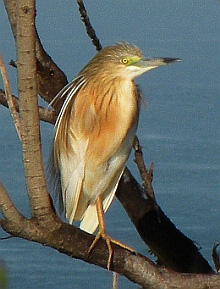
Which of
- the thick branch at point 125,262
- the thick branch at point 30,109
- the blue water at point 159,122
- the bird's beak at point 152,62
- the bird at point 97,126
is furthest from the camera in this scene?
the blue water at point 159,122

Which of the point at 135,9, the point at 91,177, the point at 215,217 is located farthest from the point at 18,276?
the point at 135,9

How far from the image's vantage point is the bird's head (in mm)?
1353

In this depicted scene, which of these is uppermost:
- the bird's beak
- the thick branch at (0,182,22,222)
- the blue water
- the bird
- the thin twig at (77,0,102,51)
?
the thin twig at (77,0,102,51)

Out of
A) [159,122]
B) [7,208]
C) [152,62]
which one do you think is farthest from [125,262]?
[159,122]

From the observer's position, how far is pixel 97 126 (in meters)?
1.45

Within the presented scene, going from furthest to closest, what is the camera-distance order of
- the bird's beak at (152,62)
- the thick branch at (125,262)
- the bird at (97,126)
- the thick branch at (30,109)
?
the bird at (97,126) → the bird's beak at (152,62) → the thick branch at (125,262) → the thick branch at (30,109)

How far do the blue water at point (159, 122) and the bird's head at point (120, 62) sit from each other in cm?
60

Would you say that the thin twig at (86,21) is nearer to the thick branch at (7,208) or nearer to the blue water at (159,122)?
the thick branch at (7,208)

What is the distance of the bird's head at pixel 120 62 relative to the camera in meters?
1.35

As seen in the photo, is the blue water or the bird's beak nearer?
the bird's beak

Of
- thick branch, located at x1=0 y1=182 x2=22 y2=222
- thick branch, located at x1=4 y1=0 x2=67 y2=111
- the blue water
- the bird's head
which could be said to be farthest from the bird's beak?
the blue water

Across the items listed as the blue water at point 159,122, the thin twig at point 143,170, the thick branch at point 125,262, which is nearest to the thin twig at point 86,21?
the thin twig at point 143,170

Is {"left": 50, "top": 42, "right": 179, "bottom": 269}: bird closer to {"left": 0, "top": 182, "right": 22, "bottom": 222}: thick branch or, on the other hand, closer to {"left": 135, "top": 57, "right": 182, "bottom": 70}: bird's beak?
{"left": 135, "top": 57, "right": 182, "bottom": 70}: bird's beak

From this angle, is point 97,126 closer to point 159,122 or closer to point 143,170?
point 143,170
